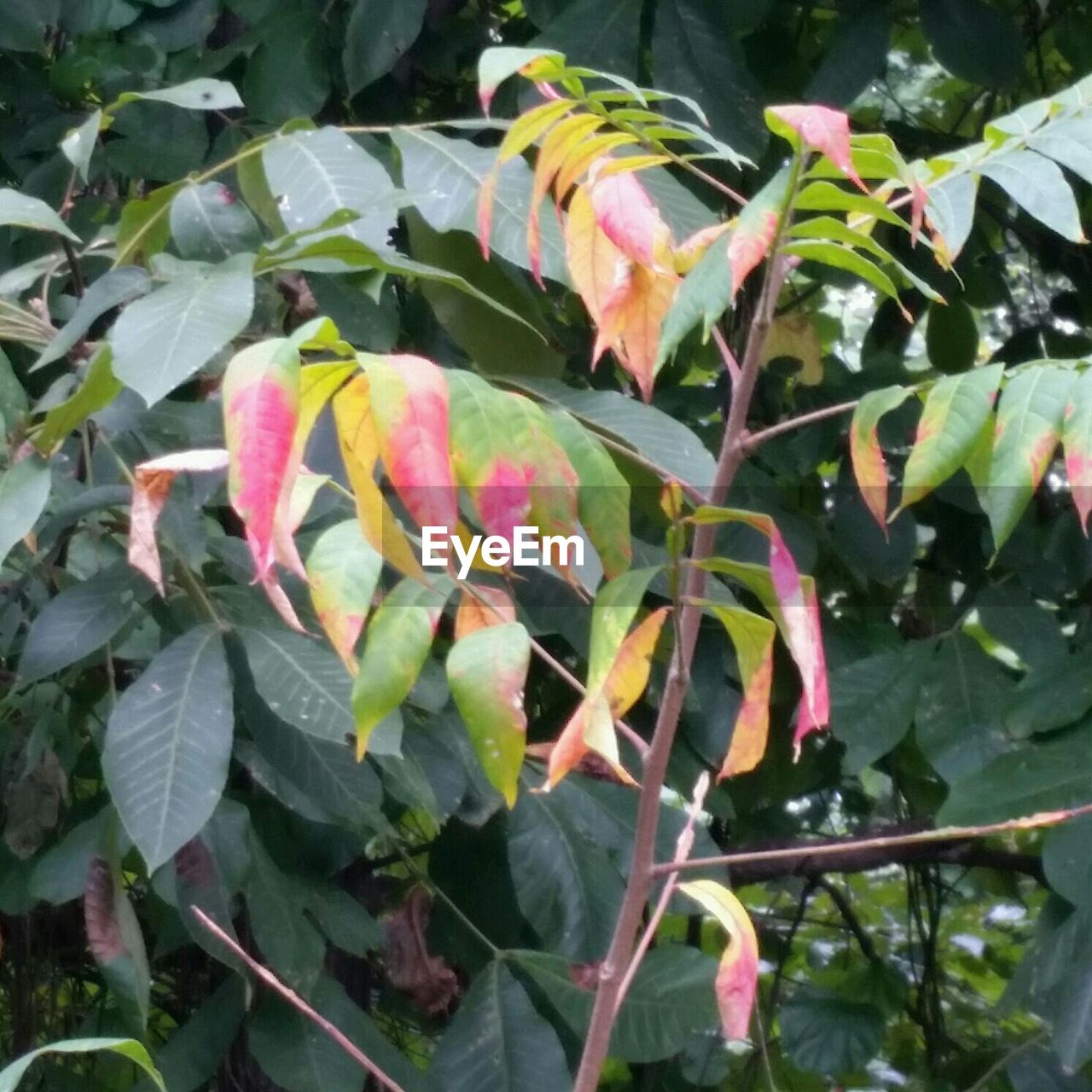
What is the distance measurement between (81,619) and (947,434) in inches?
20.2

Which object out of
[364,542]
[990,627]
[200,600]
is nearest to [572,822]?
[200,600]

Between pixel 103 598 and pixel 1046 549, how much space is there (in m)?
0.86

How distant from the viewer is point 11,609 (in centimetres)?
95

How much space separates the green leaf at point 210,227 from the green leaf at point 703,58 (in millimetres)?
443

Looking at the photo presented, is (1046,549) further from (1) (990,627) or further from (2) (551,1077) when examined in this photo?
(2) (551,1077)

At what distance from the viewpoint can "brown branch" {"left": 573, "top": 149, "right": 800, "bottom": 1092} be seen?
1.76ft

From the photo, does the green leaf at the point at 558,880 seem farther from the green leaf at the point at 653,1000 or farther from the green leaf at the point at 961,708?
the green leaf at the point at 961,708

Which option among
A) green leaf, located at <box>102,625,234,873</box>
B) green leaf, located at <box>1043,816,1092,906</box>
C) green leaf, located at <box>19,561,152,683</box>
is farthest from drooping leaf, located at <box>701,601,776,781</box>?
green leaf, located at <box>1043,816,1092,906</box>

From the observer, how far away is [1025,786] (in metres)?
1.04

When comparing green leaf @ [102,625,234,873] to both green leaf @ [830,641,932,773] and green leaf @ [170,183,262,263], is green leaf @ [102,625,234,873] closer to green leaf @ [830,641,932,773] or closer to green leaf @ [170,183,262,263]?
green leaf @ [170,183,262,263]

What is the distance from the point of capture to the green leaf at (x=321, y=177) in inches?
31.8

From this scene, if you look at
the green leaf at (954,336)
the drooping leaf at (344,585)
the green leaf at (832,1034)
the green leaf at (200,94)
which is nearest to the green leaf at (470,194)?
the green leaf at (200,94)

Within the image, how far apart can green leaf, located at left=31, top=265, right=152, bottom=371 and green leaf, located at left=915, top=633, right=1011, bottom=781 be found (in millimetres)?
735

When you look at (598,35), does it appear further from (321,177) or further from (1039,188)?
(1039,188)
